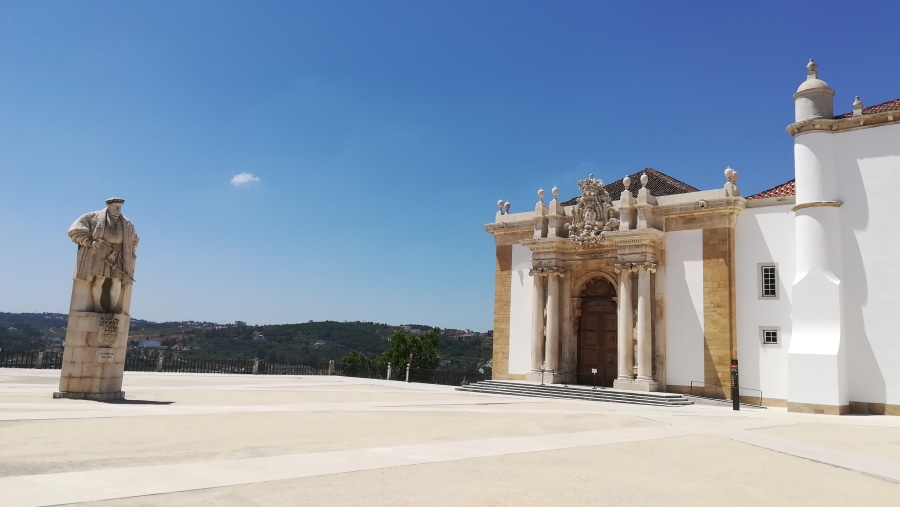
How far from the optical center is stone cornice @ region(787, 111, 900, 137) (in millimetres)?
22344

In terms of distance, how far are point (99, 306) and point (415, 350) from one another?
99.1 ft

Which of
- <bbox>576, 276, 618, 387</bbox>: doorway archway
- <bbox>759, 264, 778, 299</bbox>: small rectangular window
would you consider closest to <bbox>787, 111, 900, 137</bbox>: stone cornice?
<bbox>759, 264, 778, 299</bbox>: small rectangular window

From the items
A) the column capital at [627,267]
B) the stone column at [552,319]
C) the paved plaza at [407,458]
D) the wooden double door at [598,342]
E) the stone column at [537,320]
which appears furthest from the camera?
the stone column at [537,320]

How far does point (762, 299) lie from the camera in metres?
25.3

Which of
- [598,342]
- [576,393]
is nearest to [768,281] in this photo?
[598,342]

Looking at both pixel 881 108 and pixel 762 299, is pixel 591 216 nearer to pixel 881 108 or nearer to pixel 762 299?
pixel 762 299

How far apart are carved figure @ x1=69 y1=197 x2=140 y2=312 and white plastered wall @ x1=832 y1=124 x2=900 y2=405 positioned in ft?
77.1

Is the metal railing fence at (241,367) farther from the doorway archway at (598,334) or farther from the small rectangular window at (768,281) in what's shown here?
the small rectangular window at (768,281)

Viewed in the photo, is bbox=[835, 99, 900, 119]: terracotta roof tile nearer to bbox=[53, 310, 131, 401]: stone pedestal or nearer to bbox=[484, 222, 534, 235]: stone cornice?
bbox=[484, 222, 534, 235]: stone cornice

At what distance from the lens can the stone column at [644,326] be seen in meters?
26.6

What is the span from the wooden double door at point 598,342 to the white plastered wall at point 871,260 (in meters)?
9.86

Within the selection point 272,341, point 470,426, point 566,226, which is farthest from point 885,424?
point 272,341

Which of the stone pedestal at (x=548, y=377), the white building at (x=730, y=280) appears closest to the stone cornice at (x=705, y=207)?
the white building at (x=730, y=280)

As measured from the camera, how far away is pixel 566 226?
30844 mm
